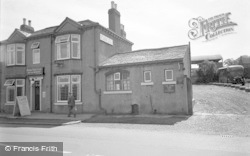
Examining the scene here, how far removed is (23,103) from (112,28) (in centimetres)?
1104

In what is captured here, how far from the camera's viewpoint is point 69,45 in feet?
65.0

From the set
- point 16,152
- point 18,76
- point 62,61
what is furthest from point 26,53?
point 16,152

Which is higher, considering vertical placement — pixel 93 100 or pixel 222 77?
pixel 222 77

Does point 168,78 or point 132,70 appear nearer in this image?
point 168,78

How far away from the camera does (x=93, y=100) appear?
1888 cm

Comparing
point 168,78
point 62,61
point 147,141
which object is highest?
point 62,61

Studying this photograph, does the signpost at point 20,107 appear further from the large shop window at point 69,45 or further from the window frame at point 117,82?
Answer: the window frame at point 117,82

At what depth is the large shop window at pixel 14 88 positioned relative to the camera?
71.9 ft

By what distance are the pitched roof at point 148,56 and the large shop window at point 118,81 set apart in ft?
3.14

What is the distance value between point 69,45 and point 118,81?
5.58m

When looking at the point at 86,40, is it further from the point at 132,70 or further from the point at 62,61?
the point at 132,70

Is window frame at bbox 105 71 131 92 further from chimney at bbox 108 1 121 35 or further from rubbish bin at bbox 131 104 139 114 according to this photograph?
chimney at bbox 108 1 121 35

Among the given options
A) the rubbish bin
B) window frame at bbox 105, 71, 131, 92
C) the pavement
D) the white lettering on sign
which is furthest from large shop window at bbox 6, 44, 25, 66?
the rubbish bin

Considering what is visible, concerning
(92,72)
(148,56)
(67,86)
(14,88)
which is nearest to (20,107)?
(67,86)
